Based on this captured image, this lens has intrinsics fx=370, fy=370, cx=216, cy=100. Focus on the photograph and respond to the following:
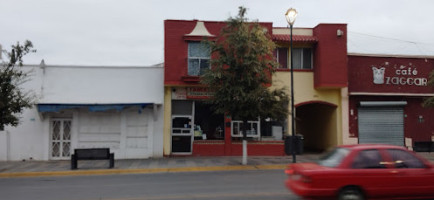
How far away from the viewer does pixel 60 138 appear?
19.8 m

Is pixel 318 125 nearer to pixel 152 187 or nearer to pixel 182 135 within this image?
pixel 182 135

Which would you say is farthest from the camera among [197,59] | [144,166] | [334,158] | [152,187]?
[197,59]

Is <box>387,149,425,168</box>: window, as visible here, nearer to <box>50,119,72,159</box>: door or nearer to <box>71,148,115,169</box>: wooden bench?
<box>71,148,115,169</box>: wooden bench

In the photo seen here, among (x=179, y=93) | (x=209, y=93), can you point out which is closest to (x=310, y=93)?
(x=209, y=93)

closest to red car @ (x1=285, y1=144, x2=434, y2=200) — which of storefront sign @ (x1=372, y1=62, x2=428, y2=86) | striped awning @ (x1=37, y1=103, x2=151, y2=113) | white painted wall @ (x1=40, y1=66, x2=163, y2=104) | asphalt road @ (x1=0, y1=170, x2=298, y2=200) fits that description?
asphalt road @ (x1=0, y1=170, x2=298, y2=200)

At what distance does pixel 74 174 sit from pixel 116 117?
5431mm

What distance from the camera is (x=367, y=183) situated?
7348 millimetres

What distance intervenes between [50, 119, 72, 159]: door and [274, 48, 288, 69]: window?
11921mm

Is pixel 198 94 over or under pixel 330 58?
under

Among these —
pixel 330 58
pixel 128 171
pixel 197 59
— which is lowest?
pixel 128 171

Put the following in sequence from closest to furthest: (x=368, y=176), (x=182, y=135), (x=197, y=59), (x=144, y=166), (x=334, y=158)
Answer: (x=368, y=176) → (x=334, y=158) → (x=144, y=166) → (x=197, y=59) → (x=182, y=135)

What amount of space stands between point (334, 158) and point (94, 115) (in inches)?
593

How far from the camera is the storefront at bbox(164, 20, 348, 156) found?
1973 cm

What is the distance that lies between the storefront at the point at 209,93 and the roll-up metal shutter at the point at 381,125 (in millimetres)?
1277
